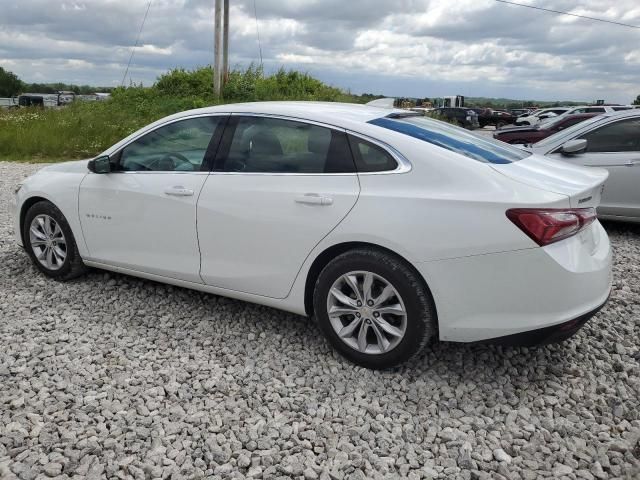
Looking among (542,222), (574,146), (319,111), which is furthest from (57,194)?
(574,146)

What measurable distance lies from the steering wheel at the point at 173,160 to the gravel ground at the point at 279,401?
3.56 ft

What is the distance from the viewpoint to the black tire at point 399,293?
3.15m

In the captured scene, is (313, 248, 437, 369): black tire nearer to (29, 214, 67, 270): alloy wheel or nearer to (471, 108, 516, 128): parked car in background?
(29, 214, 67, 270): alloy wheel

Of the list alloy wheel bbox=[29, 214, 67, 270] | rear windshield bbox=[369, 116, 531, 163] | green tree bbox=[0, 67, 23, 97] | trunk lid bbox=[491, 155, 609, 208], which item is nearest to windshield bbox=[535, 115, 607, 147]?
rear windshield bbox=[369, 116, 531, 163]

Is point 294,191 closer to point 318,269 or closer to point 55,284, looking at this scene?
point 318,269

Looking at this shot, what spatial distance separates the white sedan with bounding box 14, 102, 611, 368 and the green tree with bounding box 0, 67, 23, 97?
87741 millimetres

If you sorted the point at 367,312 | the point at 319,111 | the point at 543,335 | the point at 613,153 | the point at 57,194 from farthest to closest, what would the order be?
the point at 613,153 → the point at 57,194 → the point at 319,111 → the point at 367,312 → the point at 543,335

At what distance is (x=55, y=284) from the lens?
15.8 ft

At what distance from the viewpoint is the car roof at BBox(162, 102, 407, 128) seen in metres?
3.61

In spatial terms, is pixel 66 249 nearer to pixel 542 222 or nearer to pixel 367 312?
pixel 367 312

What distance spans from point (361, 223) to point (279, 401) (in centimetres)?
109

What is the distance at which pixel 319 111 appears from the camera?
3721 millimetres

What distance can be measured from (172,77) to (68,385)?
1941 cm

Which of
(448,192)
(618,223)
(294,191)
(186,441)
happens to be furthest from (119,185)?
(618,223)
